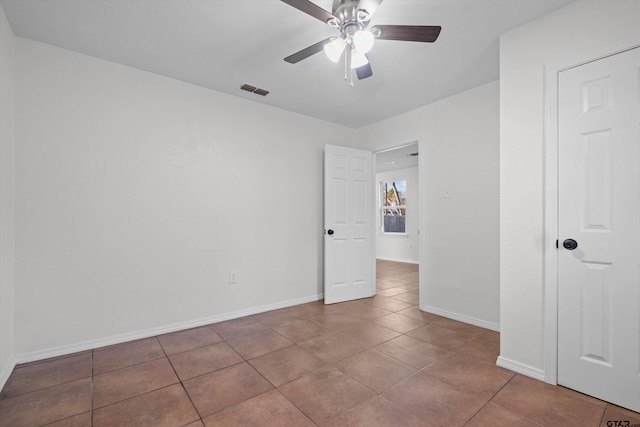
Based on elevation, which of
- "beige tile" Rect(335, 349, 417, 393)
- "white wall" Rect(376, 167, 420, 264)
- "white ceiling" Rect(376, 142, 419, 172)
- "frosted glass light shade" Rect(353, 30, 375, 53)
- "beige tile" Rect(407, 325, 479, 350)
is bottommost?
"beige tile" Rect(407, 325, 479, 350)

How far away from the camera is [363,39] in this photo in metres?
1.69

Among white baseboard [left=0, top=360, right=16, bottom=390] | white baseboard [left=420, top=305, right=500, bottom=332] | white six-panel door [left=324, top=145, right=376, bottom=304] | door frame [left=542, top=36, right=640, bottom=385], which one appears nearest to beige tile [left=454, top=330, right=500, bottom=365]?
Result: white baseboard [left=420, top=305, right=500, bottom=332]

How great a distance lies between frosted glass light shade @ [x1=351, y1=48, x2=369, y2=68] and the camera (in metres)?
1.89

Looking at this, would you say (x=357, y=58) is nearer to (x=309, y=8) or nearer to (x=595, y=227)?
(x=309, y=8)

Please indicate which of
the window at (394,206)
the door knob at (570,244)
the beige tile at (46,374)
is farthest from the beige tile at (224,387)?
the window at (394,206)

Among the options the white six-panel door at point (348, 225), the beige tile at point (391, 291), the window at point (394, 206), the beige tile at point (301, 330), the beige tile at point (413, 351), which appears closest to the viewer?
the beige tile at point (413, 351)

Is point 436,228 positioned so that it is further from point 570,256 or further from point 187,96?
point 187,96

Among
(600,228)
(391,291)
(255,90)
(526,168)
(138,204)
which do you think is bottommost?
(391,291)

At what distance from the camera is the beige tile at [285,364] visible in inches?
82.7

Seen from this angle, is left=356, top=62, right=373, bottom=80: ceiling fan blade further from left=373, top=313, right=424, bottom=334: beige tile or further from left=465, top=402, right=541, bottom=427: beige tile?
left=373, top=313, right=424, bottom=334: beige tile

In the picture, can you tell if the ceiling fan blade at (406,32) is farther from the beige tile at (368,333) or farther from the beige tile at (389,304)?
the beige tile at (389,304)

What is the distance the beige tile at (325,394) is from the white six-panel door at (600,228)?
145 centimetres

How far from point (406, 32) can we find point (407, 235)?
649 cm

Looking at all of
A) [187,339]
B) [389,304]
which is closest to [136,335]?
[187,339]
